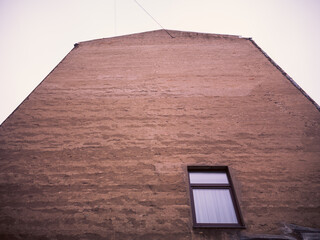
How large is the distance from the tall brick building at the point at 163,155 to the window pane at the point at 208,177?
3 cm

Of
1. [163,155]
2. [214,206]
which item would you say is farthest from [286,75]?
[214,206]

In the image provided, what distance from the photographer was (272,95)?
6.70 metres

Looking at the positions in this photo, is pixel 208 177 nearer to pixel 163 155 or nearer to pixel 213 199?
pixel 213 199

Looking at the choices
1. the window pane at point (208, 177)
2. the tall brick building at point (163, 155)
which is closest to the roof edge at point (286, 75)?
the tall brick building at point (163, 155)

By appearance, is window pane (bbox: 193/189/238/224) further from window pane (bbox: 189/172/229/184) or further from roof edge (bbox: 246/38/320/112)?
roof edge (bbox: 246/38/320/112)

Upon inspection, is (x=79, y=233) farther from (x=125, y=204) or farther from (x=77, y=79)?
(x=77, y=79)

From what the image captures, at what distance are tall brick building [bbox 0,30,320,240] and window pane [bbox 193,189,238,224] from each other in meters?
0.02

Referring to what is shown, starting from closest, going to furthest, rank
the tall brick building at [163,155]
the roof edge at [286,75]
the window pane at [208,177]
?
the tall brick building at [163,155], the window pane at [208,177], the roof edge at [286,75]

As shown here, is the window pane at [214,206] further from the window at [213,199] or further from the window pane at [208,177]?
the window pane at [208,177]

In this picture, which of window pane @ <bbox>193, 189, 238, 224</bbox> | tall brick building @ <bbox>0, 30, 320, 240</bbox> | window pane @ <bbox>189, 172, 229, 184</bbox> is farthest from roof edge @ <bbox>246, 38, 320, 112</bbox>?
window pane @ <bbox>193, 189, 238, 224</bbox>

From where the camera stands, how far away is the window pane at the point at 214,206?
4161 millimetres

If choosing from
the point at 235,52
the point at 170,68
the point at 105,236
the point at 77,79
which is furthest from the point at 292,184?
the point at 77,79

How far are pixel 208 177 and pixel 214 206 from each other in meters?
0.70

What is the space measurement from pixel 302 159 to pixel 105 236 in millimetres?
4687
